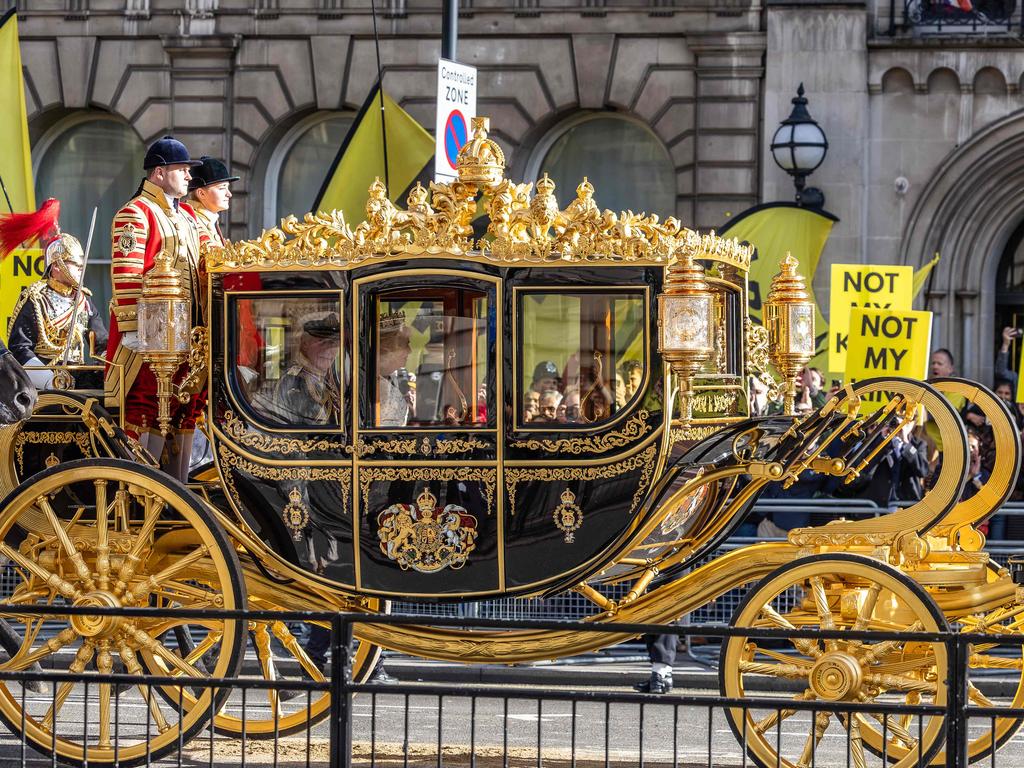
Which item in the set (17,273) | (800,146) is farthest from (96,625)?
(800,146)

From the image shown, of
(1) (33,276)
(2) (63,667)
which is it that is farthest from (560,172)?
(2) (63,667)

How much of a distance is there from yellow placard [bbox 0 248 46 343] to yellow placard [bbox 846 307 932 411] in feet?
20.6

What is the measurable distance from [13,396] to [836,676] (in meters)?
3.86

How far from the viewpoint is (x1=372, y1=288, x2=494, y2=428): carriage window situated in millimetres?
9375

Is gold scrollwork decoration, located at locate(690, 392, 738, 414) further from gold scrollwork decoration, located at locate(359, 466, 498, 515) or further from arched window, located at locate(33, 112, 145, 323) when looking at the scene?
arched window, located at locate(33, 112, 145, 323)

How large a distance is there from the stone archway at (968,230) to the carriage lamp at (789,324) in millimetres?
10902

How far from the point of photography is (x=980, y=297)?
68.1 ft

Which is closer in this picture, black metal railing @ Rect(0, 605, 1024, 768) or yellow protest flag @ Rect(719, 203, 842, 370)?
black metal railing @ Rect(0, 605, 1024, 768)

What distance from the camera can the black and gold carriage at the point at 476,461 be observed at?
916cm

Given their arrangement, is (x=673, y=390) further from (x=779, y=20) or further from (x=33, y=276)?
(x=779, y=20)

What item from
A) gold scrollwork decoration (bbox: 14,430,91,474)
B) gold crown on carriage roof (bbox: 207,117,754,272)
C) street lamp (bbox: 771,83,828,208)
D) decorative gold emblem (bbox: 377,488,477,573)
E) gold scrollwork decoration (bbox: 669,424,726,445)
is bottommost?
decorative gold emblem (bbox: 377,488,477,573)

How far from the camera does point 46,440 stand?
32.8ft

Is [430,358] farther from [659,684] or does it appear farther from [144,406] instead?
[659,684]

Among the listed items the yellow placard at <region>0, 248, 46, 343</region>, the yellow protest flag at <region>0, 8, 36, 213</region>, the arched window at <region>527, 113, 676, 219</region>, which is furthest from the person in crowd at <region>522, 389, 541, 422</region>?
the arched window at <region>527, 113, 676, 219</region>
